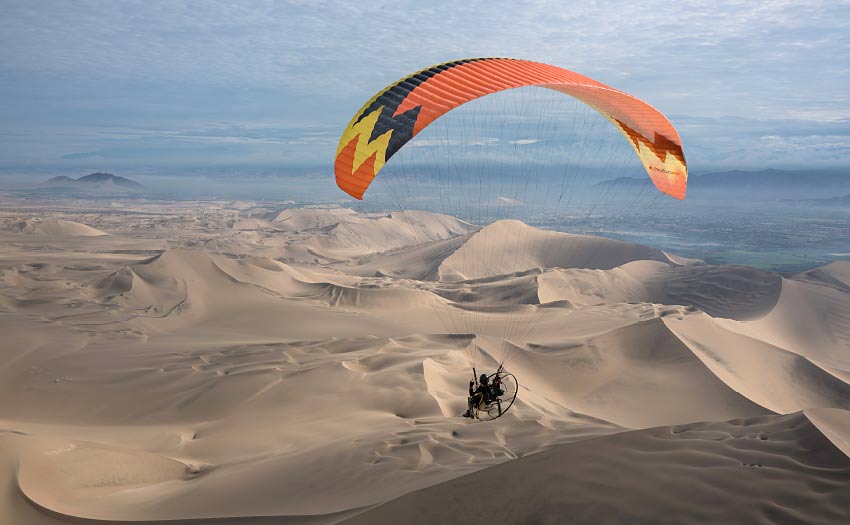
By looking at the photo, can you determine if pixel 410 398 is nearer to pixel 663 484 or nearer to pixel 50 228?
pixel 663 484

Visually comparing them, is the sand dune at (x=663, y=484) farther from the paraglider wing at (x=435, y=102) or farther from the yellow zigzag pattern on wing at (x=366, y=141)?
the yellow zigzag pattern on wing at (x=366, y=141)

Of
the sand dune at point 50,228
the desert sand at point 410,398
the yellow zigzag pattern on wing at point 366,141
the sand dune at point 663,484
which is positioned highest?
the yellow zigzag pattern on wing at point 366,141

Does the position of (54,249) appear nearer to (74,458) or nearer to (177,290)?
(177,290)

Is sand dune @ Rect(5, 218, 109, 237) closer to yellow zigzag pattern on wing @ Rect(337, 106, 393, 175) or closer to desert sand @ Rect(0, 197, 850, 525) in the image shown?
desert sand @ Rect(0, 197, 850, 525)

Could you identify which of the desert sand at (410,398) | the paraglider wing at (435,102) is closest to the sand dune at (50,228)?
the desert sand at (410,398)

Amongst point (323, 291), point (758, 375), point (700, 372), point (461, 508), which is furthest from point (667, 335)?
point (323, 291)
